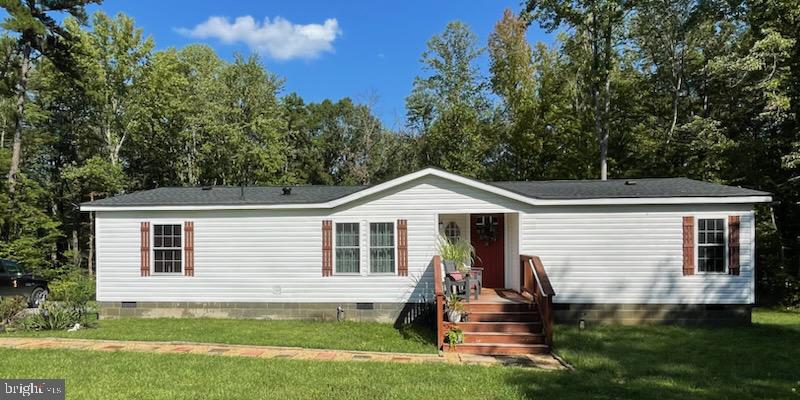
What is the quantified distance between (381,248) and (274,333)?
307 cm

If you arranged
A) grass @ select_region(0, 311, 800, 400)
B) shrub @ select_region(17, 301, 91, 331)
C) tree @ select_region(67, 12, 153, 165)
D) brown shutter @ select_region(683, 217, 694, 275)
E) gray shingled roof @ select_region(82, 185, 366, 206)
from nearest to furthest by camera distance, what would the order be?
grass @ select_region(0, 311, 800, 400)
shrub @ select_region(17, 301, 91, 331)
brown shutter @ select_region(683, 217, 694, 275)
gray shingled roof @ select_region(82, 185, 366, 206)
tree @ select_region(67, 12, 153, 165)

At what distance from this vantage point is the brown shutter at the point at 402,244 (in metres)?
11.2

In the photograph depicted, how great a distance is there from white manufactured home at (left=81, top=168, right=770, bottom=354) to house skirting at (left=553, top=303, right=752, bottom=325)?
0.02 meters

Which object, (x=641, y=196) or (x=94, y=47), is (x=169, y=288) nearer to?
(x=641, y=196)

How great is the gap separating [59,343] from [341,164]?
26776 millimetres

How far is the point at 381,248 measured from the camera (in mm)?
11281

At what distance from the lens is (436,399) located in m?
5.61

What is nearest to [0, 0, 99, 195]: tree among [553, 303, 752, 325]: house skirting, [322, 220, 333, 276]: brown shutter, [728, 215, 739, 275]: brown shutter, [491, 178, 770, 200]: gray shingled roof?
[322, 220, 333, 276]: brown shutter

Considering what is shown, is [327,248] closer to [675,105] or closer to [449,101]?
[675,105]

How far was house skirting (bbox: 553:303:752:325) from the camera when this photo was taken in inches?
419

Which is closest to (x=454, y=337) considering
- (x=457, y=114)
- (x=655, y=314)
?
(x=655, y=314)

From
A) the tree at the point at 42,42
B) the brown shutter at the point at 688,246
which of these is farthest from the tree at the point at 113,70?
the brown shutter at the point at 688,246

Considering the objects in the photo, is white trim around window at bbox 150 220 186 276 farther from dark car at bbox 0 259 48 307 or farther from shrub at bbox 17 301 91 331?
dark car at bbox 0 259 48 307

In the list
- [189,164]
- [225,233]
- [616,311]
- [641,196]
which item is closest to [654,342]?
[616,311]
